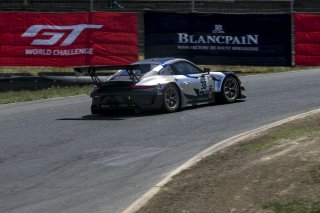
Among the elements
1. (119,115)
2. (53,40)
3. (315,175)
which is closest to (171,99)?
(119,115)

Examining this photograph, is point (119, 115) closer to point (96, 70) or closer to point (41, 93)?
point (96, 70)

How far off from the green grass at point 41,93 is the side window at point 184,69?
495cm

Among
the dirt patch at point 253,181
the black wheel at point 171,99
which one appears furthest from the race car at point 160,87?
the dirt patch at point 253,181

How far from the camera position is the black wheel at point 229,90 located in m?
17.2

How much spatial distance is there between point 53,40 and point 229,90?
9.14 meters

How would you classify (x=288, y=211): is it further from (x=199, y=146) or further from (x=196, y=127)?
(x=196, y=127)

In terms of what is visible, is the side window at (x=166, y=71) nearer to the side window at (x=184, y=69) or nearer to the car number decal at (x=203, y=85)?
the side window at (x=184, y=69)

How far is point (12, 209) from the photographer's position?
8.99m

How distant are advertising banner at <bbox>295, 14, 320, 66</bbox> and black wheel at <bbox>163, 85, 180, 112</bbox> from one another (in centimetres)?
1046

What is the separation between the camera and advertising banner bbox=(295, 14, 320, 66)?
2573 cm

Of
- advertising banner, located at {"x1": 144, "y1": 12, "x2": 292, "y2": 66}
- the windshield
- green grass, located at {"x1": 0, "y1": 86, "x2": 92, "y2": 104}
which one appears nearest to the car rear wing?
the windshield

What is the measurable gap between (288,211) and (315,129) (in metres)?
3.78

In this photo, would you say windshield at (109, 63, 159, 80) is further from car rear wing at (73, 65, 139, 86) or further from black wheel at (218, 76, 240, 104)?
black wheel at (218, 76, 240, 104)

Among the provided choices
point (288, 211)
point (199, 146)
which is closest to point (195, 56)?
point (199, 146)
